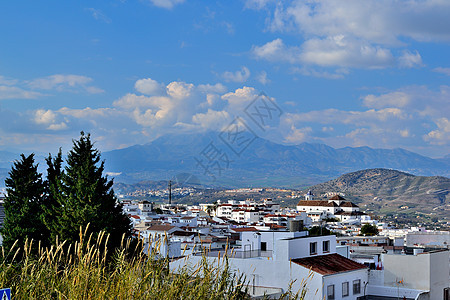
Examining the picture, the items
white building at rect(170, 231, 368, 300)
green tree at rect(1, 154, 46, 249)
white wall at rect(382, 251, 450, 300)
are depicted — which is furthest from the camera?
green tree at rect(1, 154, 46, 249)

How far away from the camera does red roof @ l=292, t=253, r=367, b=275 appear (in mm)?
18250

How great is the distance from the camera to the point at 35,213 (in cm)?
2333

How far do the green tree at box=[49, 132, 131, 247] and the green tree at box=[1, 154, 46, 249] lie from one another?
3.25 feet

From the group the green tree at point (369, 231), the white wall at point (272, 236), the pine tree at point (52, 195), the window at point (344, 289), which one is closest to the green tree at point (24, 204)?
the pine tree at point (52, 195)

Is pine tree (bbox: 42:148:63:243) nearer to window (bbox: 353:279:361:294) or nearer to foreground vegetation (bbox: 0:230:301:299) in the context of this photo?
window (bbox: 353:279:361:294)

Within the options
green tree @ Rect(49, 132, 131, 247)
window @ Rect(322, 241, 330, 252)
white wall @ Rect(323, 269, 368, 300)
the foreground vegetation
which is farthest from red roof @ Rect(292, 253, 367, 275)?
the foreground vegetation

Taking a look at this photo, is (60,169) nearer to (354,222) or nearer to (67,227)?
(67,227)

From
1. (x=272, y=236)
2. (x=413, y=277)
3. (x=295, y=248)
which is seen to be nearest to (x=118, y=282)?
(x=295, y=248)

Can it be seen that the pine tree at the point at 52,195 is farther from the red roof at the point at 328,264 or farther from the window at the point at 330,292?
the window at the point at 330,292

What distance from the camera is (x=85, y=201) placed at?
70.7 ft

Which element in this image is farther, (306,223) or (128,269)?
(306,223)

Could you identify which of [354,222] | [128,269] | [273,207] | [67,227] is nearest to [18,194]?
[67,227]

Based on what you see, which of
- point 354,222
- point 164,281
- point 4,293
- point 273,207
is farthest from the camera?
point 273,207

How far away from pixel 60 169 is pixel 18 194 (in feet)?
8.76
